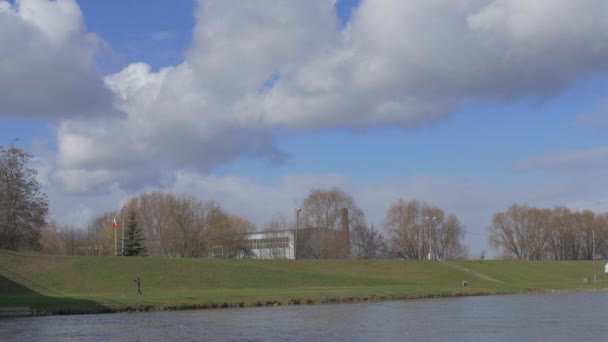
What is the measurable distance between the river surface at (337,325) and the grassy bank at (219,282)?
7.75 meters

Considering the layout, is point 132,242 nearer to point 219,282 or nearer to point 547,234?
point 219,282

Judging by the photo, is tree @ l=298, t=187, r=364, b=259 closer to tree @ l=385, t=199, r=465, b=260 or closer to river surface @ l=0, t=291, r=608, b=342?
tree @ l=385, t=199, r=465, b=260

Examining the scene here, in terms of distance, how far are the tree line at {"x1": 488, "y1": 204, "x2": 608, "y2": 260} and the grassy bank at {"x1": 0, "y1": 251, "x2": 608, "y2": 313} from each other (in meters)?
50.0

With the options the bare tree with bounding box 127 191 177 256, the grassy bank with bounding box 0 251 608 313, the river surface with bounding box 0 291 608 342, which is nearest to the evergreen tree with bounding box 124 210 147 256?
the grassy bank with bounding box 0 251 608 313

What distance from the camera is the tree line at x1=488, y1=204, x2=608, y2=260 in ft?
505

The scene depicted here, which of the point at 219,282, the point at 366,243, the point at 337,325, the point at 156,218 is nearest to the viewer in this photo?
the point at 337,325

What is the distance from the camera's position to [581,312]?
131 feet

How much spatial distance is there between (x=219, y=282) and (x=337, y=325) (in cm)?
4385

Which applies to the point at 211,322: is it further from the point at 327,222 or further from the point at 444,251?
the point at 444,251

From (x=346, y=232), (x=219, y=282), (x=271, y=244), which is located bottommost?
(x=219, y=282)

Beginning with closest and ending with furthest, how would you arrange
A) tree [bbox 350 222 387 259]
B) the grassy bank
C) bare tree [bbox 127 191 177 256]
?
the grassy bank, bare tree [bbox 127 191 177 256], tree [bbox 350 222 387 259]

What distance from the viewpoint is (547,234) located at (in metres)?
154

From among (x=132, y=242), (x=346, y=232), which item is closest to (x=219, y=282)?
(x=132, y=242)

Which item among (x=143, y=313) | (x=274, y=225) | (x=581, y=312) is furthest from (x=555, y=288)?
(x=274, y=225)
